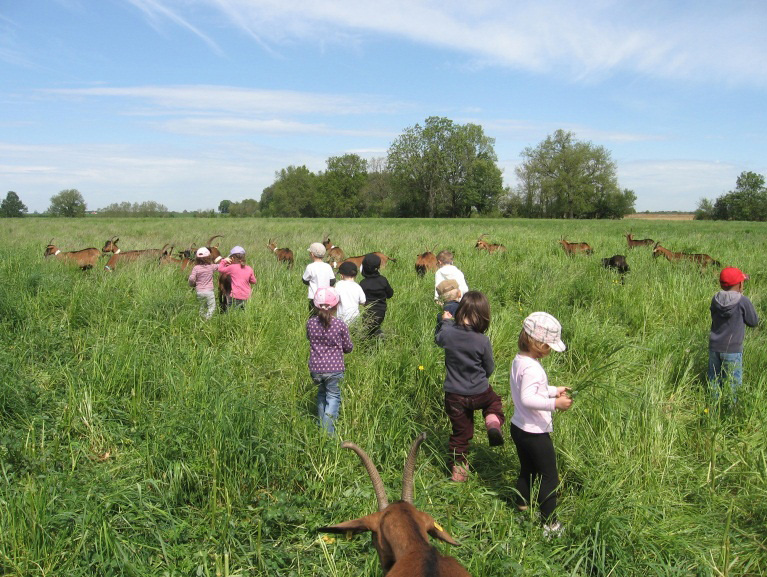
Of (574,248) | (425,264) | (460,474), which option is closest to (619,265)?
(574,248)

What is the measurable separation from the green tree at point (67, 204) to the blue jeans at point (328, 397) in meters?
85.8

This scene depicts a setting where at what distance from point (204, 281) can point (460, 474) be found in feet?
17.0

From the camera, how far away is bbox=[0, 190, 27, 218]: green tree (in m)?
77.0

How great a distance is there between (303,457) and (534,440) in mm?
1763

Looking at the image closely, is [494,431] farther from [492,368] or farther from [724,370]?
[724,370]

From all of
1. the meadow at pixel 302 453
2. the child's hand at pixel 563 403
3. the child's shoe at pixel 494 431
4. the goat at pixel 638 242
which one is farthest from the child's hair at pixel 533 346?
the goat at pixel 638 242

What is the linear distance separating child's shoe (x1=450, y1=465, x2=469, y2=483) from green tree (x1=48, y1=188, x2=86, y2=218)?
8700cm

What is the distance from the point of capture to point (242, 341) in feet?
19.9

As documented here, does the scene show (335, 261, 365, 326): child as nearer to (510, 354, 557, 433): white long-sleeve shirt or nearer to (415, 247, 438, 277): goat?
(510, 354, 557, 433): white long-sleeve shirt

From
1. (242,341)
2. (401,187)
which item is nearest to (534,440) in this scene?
(242,341)

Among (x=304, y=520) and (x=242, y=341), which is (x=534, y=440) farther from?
(x=242, y=341)

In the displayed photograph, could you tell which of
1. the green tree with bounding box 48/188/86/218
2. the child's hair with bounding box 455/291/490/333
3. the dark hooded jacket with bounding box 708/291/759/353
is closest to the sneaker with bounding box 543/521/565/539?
the child's hair with bounding box 455/291/490/333

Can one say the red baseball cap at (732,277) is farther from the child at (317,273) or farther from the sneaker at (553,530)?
the child at (317,273)

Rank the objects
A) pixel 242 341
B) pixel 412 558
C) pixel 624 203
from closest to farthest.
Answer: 1. pixel 412 558
2. pixel 242 341
3. pixel 624 203
